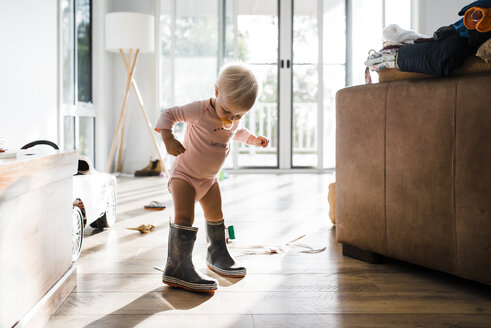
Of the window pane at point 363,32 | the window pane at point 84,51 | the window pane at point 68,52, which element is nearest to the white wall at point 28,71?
the window pane at point 68,52

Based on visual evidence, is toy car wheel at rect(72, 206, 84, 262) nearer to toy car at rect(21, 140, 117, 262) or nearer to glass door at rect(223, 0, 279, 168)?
toy car at rect(21, 140, 117, 262)

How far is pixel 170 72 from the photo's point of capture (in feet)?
16.6

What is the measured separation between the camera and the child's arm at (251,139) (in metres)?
1.50

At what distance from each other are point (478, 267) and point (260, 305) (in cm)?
58

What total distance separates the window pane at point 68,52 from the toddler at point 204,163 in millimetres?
2494

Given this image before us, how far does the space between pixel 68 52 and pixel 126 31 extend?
67 centimetres

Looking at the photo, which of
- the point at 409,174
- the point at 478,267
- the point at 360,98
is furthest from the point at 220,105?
the point at 478,267

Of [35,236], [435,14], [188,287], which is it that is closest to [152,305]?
[188,287]

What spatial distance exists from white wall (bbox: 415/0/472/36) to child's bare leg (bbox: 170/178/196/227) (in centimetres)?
301

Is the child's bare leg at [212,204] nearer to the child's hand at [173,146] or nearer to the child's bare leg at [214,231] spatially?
the child's bare leg at [214,231]

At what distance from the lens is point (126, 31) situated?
4141 mm

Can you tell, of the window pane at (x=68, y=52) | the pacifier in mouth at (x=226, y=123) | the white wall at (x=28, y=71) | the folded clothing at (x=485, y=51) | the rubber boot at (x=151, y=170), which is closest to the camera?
the folded clothing at (x=485, y=51)

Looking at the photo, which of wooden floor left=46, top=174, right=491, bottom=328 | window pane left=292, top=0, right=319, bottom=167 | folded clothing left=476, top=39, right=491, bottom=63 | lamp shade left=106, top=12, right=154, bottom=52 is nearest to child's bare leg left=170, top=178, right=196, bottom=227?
wooden floor left=46, top=174, right=491, bottom=328

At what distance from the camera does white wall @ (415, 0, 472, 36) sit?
358 centimetres
